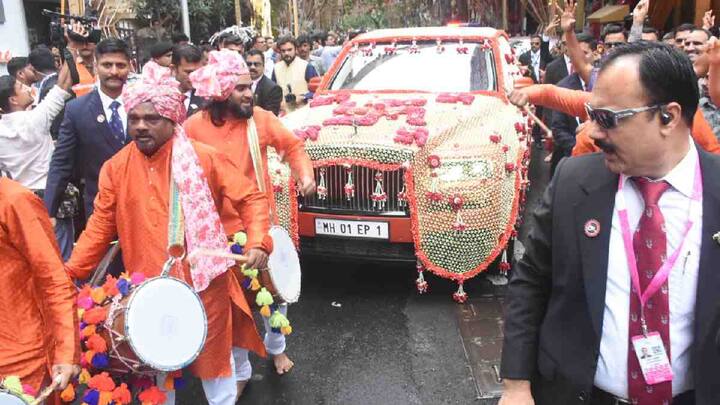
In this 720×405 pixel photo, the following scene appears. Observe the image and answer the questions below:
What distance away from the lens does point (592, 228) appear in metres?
1.83

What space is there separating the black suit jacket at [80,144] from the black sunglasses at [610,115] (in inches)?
120

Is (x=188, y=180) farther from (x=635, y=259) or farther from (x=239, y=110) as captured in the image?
(x=635, y=259)

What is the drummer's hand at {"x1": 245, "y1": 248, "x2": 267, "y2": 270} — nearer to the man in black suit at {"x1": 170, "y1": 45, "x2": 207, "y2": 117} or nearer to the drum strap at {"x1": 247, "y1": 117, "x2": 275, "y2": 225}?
the drum strap at {"x1": 247, "y1": 117, "x2": 275, "y2": 225}

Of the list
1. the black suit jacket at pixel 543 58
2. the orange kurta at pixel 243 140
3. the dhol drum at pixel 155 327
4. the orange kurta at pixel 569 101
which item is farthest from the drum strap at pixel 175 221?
the black suit jacket at pixel 543 58

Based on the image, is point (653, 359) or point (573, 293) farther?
point (573, 293)

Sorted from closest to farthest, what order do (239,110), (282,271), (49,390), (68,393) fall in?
(49,390) < (68,393) < (282,271) < (239,110)

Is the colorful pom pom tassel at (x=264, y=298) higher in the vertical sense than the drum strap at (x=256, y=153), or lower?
lower

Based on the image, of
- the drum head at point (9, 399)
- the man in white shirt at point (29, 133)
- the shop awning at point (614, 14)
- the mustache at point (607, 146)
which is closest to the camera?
the mustache at point (607, 146)

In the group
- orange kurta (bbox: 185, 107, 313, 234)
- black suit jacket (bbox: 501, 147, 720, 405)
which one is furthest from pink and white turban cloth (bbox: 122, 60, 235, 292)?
black suit jacket (bbox: 501, 147, 720, 405)

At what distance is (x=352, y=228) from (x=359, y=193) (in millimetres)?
274

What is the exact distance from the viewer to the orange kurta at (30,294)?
88.4 inches

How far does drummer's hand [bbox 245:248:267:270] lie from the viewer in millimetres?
3008

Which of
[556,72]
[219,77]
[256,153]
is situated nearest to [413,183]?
[256,153]

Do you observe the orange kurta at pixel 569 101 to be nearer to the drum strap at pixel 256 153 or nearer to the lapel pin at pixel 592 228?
the lapel pin at pixel 592 228
